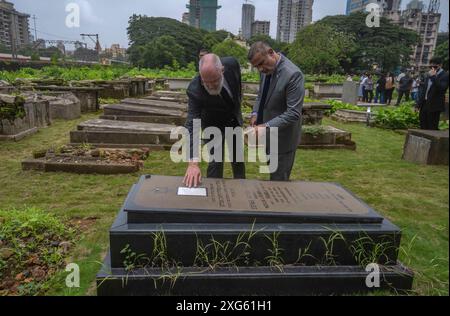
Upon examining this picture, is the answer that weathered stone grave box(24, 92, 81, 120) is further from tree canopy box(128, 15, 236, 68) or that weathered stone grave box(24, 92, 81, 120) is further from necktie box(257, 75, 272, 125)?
tree canopy box(128, 15, 236, 68)

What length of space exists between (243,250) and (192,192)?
0.60 meters

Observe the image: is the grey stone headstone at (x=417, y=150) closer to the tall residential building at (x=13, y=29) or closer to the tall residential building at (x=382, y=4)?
the tall residential building at (x=382, y=4)

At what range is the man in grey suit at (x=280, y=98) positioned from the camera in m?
2.96

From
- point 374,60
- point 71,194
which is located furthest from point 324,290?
point 374,60

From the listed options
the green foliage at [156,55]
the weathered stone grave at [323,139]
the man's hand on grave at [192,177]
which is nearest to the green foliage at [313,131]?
the weathered stone grave at [323,139]

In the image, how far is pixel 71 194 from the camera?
435 cm

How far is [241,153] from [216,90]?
872 mm

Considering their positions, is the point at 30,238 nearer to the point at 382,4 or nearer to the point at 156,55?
the point at 382,4

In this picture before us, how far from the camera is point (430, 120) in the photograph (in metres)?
7.08

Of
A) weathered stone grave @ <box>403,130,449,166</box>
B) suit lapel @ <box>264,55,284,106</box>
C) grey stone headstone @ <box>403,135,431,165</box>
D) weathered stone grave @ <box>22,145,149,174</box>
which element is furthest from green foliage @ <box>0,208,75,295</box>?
grey stone headstone @ <box>403,135,431,165</box>

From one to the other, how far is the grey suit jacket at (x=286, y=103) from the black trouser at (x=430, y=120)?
5.09 m

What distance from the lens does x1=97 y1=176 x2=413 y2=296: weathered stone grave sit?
2344mm

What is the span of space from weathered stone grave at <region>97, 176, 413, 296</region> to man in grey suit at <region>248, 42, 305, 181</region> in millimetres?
757
